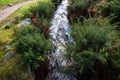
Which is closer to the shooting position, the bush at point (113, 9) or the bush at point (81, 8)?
the bush at point (113, 9)

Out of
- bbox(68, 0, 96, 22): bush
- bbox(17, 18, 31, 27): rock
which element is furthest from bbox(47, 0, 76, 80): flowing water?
bbox(17, 18, 31, 27): rock

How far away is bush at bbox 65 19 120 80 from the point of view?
294 inches

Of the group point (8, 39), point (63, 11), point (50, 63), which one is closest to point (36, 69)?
point (50, 63)

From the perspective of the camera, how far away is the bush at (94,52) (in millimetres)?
7457

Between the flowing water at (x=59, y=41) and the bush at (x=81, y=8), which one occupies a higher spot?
the bush at (x=81, y=8)

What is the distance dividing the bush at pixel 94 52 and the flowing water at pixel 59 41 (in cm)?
75

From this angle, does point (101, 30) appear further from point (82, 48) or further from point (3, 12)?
point (3, 12)

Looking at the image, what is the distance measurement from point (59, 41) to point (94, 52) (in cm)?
207

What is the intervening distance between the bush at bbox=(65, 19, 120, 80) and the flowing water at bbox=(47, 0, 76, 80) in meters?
0.75

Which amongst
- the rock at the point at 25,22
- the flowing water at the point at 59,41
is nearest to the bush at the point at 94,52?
the flowing water at the point at 59,41

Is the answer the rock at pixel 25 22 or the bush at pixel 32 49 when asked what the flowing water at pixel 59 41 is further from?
the rock at pixel 25 22

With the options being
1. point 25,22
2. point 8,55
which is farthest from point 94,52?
point 25,22

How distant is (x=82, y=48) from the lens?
8023 mm

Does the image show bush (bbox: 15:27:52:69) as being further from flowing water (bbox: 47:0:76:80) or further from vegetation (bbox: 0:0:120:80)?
flowing water (bbox: 47:0:76:80)
